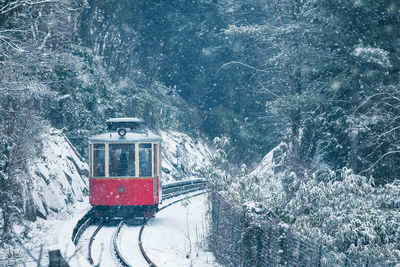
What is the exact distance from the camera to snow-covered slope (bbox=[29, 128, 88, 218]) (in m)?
15.0

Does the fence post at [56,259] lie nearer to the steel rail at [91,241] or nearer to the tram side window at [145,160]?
the steel rail at [91,241]

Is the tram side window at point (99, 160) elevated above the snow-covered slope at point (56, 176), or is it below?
above

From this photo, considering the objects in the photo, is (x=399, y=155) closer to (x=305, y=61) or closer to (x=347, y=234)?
(x=305, y=61)

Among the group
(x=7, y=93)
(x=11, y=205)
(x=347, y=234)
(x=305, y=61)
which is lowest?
(x=11, y=205)

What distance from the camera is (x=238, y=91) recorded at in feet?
120

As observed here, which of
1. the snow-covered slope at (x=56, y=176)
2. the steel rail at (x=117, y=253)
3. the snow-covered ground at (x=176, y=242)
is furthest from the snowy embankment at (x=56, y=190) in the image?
the snow-covered ground at (x=176, y=242)

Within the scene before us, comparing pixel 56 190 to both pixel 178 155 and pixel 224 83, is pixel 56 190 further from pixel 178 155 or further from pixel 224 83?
pixel 224 83

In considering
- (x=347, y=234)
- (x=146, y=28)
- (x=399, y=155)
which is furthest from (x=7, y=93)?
(x=146, y=28)

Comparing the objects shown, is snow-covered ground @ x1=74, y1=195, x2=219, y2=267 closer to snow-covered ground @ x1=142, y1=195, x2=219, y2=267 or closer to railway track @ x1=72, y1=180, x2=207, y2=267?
snow-covered ground @ x1=142, y1=195, x2=219, y2=267

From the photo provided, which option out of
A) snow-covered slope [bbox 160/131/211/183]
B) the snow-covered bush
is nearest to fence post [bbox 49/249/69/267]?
the snow-covered bush

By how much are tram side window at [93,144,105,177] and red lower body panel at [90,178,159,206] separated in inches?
8.1

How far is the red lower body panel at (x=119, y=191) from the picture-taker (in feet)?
46.4

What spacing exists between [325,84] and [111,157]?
717 centimetres

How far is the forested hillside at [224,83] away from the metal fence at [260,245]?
0.55 m
